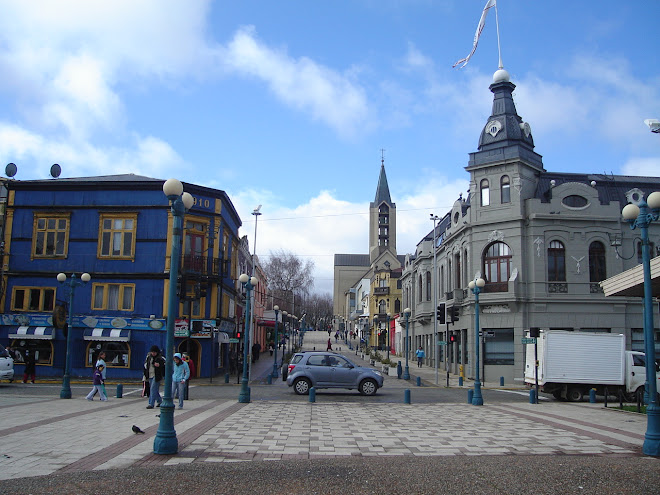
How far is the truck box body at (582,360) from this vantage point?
920 inches

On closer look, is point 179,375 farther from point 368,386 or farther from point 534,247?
point 534,247

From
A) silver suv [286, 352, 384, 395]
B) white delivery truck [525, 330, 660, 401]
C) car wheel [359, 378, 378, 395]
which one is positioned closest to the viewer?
white delivery truck [525, 330, 660, 401]

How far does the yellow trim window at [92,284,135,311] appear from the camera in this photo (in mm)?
32281

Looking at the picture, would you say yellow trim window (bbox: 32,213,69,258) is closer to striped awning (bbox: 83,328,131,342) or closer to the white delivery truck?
Result: striped awning (bbox: 83,328,131,342)

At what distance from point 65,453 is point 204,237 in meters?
23.9

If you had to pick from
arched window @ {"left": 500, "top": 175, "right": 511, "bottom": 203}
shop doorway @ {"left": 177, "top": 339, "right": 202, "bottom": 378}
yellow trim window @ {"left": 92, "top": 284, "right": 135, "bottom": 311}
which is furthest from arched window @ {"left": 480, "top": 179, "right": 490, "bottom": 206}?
yellow trim window @ {"left": 92, "top": 284, "right": 135, "bottom": 311}

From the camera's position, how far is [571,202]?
113 feet

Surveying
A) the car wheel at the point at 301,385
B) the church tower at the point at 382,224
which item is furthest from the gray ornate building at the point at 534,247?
the church tower at the point at 382,224

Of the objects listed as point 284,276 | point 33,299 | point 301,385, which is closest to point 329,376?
point 301,385

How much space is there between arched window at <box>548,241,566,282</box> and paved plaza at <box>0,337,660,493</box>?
15.0 m

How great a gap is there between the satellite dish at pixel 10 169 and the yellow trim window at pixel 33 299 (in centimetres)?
702

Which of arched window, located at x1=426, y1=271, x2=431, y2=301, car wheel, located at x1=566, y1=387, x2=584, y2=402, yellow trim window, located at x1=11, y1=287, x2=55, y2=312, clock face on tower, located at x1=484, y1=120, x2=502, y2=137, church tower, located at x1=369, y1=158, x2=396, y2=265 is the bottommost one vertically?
car wheel, located at x1=566, y1=387, x2=584, y2=402

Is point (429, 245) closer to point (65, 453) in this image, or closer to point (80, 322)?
point (80, 322)

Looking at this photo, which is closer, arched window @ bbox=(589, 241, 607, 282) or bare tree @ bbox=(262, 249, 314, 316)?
arched window @ bbox=(589, 241, 607, 282)
